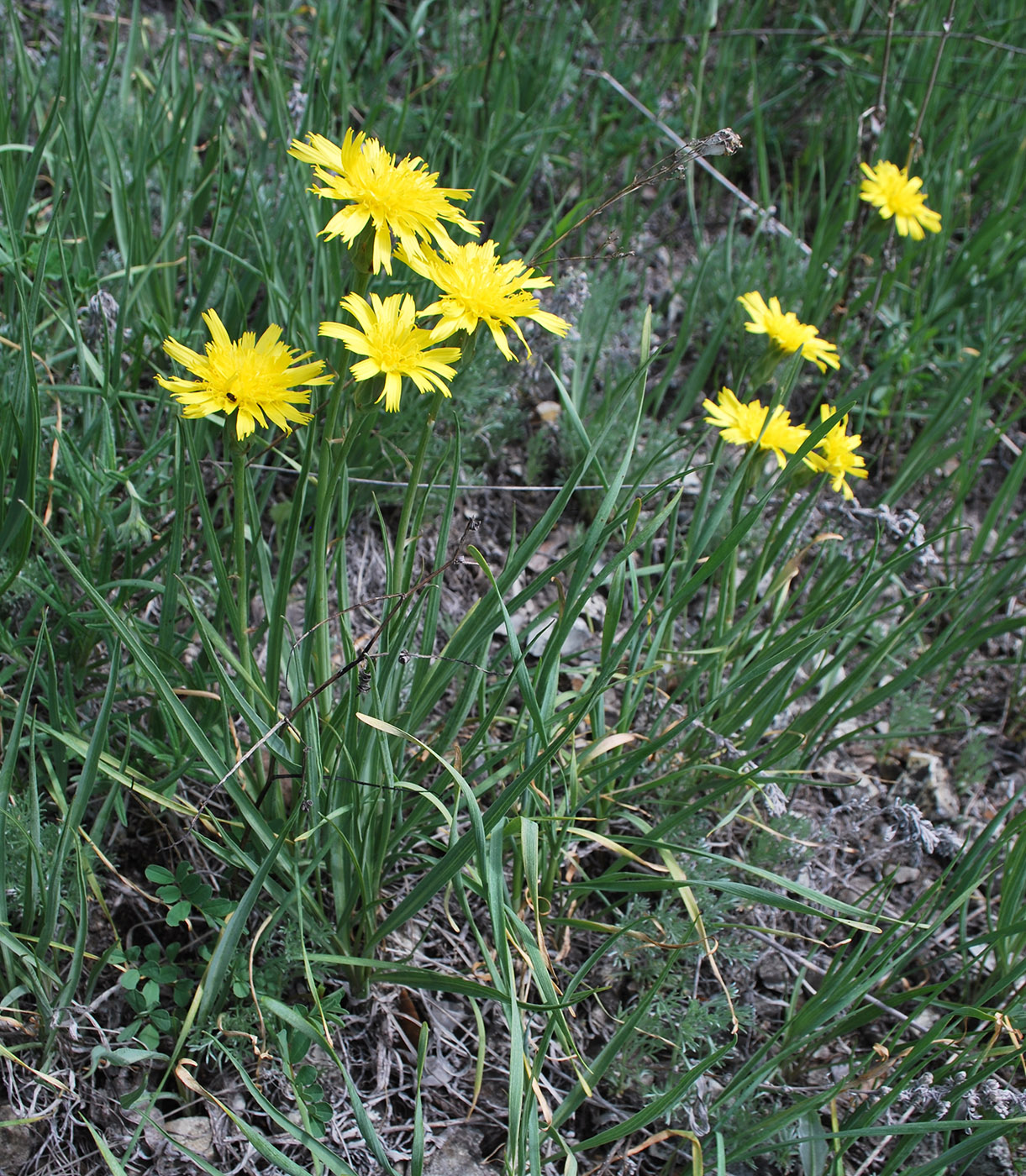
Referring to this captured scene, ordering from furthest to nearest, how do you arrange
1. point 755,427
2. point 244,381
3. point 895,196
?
point 895,196 → point 755,427 → point 244,381

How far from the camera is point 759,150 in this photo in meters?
2.88

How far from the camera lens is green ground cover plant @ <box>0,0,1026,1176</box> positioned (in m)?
1.29

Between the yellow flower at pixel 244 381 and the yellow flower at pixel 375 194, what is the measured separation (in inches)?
6.7

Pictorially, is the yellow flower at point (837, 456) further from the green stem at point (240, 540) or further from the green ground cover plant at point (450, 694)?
the green stem at point (240, 540)

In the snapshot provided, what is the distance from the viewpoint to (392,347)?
1.18m

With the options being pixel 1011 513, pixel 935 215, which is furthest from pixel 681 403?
pixel 1011 513

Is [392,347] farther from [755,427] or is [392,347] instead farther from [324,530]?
[755,427]

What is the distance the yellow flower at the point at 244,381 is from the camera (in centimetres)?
116

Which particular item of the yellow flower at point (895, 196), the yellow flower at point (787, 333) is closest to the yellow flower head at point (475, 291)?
the yellow flower at point (787, 333)

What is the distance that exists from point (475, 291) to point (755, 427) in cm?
74

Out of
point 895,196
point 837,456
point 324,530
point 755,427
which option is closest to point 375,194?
point 324,530

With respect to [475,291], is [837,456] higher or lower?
lower

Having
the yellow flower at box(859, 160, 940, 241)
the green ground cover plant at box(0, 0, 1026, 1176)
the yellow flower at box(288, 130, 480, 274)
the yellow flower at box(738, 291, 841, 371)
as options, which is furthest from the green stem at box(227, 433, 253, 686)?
the yellow flower at box(859, 160, 940, 241)

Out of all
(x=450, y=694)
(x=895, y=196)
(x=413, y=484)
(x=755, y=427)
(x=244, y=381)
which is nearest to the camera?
(x=244, y=381)
